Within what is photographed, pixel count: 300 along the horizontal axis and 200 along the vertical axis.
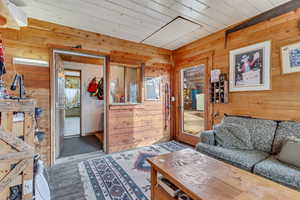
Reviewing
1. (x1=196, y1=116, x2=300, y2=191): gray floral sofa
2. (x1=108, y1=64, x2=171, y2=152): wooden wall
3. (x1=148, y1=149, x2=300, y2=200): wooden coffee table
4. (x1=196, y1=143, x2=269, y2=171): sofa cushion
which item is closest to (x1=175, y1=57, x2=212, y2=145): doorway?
(x1=108, y1=64, x2=171, y2=152): wooden wall

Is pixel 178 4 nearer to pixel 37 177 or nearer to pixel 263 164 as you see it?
pixel 263 164

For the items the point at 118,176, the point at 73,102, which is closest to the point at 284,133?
the point at 118,176

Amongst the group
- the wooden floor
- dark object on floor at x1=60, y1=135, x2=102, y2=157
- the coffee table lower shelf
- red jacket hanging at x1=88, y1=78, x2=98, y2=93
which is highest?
red jacket hanging at x1=88, y1=78, x2=98, y2=93

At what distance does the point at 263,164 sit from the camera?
1529 mm

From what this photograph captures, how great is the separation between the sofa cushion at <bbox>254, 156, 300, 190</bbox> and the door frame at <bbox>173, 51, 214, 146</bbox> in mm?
1412

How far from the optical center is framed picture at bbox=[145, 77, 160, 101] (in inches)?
137

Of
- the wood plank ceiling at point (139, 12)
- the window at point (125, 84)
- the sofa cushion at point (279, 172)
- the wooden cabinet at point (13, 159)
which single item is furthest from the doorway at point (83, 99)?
the sofa cushion at point (279, 172)

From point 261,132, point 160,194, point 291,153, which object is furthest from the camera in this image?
point 261,132

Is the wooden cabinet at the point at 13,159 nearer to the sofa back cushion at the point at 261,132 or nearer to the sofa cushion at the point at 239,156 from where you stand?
the sofa cushion at the point at 239,156

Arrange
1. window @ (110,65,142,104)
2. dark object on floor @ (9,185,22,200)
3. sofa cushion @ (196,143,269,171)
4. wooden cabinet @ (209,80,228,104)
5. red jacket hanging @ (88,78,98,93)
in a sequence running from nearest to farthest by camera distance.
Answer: dark object on floor @ (9,185,22,200)
sofa cushion @ (196,143,269,171)
wooden cabinet @ (209,80,228,104)
window @ (110,65,142,104)
red jacket hanging @ (88,78,98,93)

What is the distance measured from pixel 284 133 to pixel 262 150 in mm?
347

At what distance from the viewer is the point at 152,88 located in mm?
3561

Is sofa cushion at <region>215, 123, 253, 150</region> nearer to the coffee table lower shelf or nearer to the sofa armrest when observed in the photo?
the sofa armrest

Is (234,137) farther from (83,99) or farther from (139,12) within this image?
(83,99)
